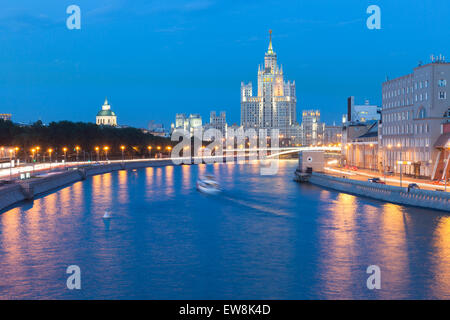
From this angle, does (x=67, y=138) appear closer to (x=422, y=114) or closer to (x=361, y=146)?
(x=361, y=146)

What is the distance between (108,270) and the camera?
23891 millimetres

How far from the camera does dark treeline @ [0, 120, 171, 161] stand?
93500 mm

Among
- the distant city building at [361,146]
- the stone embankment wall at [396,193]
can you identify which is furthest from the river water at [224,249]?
the distant city building at [361,146]

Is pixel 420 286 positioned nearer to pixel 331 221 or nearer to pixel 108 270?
pixel 108 270

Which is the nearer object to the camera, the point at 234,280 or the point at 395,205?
the point at 234,280

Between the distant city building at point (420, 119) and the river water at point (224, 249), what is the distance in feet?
39.3

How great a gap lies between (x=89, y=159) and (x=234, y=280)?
295 feet

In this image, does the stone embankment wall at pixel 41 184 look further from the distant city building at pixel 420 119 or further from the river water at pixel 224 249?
the distant city building at pixel 420 119

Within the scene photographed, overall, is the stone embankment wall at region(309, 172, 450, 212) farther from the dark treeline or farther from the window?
the dark treeline

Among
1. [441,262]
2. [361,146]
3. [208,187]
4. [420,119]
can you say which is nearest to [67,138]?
[208,187]

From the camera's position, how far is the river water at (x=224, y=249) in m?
21.4

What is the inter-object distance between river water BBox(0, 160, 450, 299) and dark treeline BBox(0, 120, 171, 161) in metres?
50.0

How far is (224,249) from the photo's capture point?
28062mm
